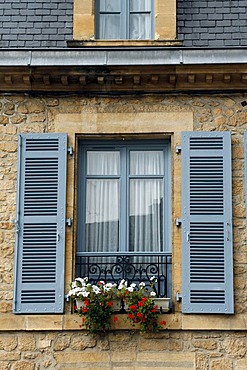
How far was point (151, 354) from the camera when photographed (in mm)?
9109

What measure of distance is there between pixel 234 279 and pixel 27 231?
87.5 inches

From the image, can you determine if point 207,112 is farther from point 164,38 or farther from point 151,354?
point 151,354

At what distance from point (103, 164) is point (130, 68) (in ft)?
3.63

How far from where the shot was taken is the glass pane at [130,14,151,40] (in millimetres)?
10172

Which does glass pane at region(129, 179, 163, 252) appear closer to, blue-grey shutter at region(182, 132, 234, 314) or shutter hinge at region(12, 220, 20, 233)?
blue-grey shutter at region(182, 132, 234, 314)

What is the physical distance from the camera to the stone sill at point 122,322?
9.12 metres

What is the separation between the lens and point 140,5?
10.3 metres

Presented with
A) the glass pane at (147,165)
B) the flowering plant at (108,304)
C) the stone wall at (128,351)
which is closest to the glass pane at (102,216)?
the glass pane at (147,165)

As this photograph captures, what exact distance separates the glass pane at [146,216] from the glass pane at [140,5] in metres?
2.03

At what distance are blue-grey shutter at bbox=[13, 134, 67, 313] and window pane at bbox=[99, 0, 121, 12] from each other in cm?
170

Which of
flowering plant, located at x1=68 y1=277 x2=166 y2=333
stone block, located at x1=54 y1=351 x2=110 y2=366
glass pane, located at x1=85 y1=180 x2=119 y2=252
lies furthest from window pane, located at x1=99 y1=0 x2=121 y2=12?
stone block, located at x1=54 y1=351 x2=110 y2=366

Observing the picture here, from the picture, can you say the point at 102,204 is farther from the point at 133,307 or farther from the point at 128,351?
the point at 128,351

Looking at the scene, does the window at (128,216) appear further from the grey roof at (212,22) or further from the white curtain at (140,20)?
the white curtain at (140,20)

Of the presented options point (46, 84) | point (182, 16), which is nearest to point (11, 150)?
point (46, 84)
